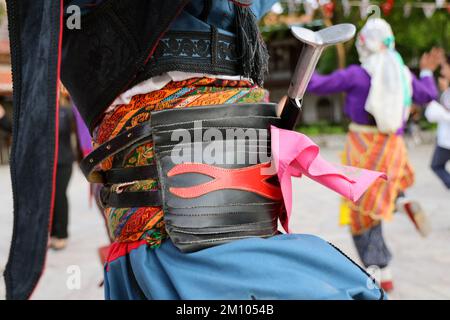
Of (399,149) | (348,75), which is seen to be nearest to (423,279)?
(399,149)

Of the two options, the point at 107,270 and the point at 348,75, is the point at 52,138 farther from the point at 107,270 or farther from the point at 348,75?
the point at 348,75

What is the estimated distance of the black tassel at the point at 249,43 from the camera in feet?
4.02

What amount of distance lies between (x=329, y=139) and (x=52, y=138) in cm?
1872

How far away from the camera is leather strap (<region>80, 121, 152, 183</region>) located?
1129 mm

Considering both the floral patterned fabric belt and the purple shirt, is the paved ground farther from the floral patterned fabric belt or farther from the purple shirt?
the purple shirt

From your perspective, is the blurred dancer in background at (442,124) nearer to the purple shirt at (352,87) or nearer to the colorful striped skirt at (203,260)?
the purple shirt at (352,87)

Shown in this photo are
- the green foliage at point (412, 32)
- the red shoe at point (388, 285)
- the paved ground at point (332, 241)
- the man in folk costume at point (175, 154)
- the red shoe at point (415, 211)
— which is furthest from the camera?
the green foliage at point (412, 32)

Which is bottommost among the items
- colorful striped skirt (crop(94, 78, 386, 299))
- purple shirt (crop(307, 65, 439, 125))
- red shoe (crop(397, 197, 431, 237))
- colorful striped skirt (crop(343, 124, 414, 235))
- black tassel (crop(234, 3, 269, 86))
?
red shoe (crop(397, 197, 431, 237))

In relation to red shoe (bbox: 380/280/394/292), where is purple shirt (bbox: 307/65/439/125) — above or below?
above

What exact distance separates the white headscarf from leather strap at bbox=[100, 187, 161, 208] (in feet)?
8.83

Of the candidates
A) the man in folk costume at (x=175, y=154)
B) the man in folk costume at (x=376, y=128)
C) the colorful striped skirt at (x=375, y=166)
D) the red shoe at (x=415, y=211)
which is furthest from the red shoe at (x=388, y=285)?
the man in folk costume at (x=175, y=154)

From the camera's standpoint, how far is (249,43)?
48.5 inches

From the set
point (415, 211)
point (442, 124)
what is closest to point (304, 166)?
point (415, 211)

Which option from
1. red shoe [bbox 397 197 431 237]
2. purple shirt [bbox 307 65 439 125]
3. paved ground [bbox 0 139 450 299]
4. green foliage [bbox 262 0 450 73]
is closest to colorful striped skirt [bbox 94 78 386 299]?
paved ground [bbox 0 139 450 299]
